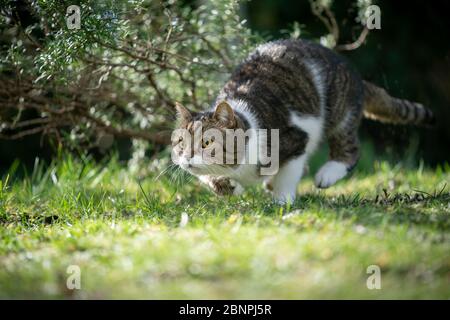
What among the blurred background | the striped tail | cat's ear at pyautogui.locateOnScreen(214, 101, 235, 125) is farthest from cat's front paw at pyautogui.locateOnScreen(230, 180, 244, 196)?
the striped tail

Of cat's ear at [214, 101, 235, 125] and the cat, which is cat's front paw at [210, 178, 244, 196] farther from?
cat's ear at [214, 101, 235, 125]

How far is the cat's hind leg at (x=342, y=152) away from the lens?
4.54 metres

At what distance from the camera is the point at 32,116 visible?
7.00m

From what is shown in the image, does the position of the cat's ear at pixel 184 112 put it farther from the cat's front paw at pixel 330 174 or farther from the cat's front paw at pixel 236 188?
the cat's front paw at pixel 330 174

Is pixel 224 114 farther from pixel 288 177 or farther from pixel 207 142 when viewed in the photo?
pixel 288 177

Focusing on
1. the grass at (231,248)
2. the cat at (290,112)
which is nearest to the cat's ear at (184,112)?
the cat at (290,112)

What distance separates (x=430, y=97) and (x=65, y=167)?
5173mm

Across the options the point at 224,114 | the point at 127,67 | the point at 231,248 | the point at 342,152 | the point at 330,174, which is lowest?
the point at 231,248

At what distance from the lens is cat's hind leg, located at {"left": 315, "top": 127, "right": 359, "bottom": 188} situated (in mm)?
4539

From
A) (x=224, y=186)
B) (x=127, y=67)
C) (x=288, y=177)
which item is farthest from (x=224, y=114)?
(x=127, y=67)

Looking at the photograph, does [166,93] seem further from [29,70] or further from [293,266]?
[293,266]

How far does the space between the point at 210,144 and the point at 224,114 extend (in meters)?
0.23

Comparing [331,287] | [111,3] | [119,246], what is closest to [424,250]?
[331,287]

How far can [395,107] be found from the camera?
485 cm
